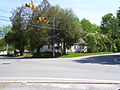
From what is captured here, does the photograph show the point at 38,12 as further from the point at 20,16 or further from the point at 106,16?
the point at 106,16

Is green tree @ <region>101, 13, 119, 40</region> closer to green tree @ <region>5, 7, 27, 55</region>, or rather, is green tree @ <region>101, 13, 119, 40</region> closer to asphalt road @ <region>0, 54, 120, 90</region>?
green tree @ <region>5, 7, 27, 55</region>

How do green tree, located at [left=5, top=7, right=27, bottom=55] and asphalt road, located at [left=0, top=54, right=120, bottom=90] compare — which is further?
green tree, located at [left=5, top=7, right=27, bottom=55]

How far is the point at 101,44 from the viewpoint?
48.0 meters

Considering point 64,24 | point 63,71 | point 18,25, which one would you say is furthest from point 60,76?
point 18,25

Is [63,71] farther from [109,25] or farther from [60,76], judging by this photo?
[109,25]

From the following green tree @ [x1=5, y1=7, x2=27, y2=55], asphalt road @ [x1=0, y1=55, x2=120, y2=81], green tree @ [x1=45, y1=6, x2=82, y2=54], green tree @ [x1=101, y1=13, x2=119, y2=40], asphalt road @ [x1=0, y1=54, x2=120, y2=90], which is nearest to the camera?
asphalt road @ [x1=0, y1=54, x2=120, y2=90]

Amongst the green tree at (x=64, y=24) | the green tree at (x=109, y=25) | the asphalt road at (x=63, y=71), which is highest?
the green tree at (x=109, y=25)

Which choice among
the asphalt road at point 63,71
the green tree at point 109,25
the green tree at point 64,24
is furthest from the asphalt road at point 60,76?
the green tree at point 109,25

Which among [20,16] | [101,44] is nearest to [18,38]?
[20,16]

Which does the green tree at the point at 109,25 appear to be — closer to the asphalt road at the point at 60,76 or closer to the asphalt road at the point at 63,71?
the asphalt road at the point at 63,71

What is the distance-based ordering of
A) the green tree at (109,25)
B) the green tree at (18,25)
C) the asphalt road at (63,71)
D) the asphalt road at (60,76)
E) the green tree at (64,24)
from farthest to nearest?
the green tree at (109,25) → the green tree at (18,25) → the green tree at (64,24) → the asphalt road at (63,71) → the asphalt road at (60,76)

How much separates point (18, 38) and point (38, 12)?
48.5 feet

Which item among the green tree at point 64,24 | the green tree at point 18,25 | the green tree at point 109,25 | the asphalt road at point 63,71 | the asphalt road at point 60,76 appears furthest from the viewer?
the green tree at point 109,25

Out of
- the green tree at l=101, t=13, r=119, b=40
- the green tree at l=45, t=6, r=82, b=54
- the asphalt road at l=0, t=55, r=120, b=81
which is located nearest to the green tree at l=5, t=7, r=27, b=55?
the green tree at l=45, t=6, r=82, b=54
